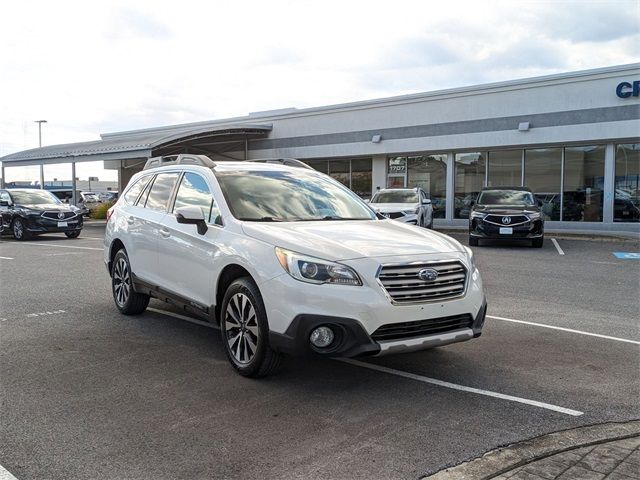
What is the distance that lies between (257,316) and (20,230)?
16.4 meters

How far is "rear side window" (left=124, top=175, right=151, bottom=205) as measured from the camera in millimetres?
7328

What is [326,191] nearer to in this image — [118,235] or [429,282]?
[429,282]

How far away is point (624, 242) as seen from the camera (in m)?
18.0

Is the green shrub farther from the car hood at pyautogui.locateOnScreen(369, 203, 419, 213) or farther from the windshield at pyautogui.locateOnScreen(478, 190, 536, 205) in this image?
the windshield at pyautogui.locateOnScreen(478, 190, 536, 205)

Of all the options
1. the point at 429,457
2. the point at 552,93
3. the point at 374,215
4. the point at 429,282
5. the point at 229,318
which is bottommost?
the point at 429,457

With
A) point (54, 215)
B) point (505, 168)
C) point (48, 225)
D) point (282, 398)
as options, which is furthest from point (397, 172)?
point (282, 398)

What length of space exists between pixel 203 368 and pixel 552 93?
1935 cm

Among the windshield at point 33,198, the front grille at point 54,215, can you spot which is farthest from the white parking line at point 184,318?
the windshield at point 33,198

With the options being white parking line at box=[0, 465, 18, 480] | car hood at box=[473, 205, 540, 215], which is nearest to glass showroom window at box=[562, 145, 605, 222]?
car hood at box=[473, 205, 540, 215]

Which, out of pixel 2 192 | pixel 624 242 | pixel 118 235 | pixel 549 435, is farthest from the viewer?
pixel 2 192

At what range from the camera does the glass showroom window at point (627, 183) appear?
2047 centimetres

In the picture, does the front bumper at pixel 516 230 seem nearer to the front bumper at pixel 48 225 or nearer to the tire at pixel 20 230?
the front bumper at pixel 48 225

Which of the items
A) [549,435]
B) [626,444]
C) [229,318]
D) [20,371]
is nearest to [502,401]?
[549,435]

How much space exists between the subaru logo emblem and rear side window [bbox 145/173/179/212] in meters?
3.08
